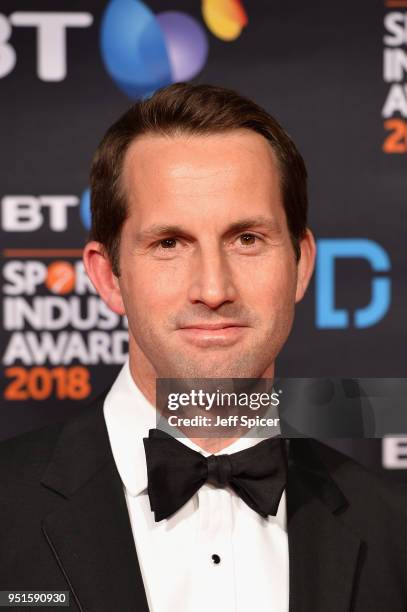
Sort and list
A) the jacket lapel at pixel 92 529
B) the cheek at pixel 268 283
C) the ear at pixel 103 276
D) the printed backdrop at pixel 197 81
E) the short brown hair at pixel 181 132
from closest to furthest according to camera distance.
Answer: the jacket lapel at pixel 92 529 → the cheek at pixel 268 283 → the short brown hair at pixel 181 132 → the ear at pixel 103 276 → the printed backdrop at pixel 197 81

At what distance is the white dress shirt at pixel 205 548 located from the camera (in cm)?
179

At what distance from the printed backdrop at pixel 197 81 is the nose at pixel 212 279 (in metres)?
1.12

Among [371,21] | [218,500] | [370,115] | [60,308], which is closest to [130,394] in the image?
[218,500]

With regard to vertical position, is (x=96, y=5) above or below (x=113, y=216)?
above

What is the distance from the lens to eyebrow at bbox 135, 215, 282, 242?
1.84 m

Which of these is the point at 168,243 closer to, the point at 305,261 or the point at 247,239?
the point at 247,239

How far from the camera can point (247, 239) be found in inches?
74.3

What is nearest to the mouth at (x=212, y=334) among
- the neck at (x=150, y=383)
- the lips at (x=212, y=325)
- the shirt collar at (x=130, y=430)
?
the lips at (x=212, y=325)

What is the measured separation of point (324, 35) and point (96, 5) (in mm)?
710

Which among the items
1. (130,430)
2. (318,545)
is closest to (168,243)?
(130,430)

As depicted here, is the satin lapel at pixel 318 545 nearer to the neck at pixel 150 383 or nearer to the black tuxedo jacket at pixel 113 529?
the black tuxedo jacket at pixel 113 529

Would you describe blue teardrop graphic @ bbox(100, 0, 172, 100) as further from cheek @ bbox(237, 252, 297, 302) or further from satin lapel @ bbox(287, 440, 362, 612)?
satin lapel @ bbox(287, 440, 362, 612)

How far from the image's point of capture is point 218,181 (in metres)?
1.87

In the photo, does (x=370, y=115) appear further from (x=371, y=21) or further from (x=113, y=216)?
(x=113, y=216)
